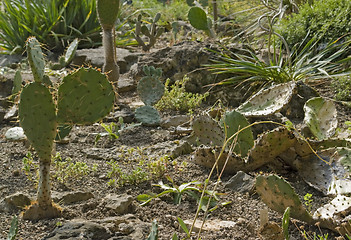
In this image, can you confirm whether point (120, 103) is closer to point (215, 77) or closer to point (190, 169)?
point (215, 77)

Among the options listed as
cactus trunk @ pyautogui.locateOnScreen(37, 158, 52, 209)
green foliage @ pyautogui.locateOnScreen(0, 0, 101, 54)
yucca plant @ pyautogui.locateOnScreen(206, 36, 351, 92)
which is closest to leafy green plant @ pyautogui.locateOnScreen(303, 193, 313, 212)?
cactus trunk @ pyautogui.locateOnScreen(37, 158, 52, 209)

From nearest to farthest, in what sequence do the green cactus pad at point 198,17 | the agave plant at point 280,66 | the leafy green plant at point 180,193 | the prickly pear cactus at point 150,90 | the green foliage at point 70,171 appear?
the leafy green plant at point 180,193, the green foliage at point 70,171, the prickly pear cactus at point 150,90, the agave plant at point 280,66, the green cactus pad at point 198,17

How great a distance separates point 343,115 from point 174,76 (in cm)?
196

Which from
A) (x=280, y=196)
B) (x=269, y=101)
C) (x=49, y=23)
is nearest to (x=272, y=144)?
(x=280, y=196)

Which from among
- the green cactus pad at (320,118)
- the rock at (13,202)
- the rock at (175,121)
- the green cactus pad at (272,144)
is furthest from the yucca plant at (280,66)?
the rock at (13,202)

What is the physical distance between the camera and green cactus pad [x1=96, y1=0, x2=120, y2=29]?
17.3ft

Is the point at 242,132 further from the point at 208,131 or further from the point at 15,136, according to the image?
the point at 15,136

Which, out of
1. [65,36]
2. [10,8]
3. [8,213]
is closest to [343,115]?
[8,213]

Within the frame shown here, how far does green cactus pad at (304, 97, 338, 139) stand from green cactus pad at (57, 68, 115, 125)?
167 cm

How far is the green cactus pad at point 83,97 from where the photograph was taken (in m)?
2.98

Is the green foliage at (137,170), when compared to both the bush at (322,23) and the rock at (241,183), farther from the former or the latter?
the bush at (322,23)

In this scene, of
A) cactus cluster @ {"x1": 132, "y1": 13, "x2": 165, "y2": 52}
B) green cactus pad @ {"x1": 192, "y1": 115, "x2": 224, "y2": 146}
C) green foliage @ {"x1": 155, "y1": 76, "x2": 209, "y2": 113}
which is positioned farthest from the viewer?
cactus cluster @ {"x1": 132, "y1": 13, "x2": 165, "y2": 52}

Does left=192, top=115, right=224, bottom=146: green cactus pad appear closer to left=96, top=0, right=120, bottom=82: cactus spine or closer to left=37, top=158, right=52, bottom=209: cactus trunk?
left=37, top=158, right=52, bottom=209: cactus trunk

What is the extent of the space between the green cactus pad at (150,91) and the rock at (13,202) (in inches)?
89.3
